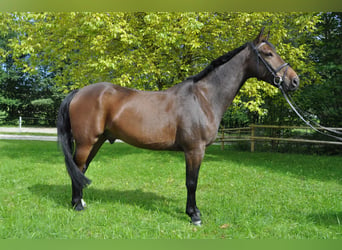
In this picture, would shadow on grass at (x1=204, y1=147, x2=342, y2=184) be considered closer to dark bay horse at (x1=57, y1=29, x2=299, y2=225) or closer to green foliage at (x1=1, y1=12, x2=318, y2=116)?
green foliage at (x1=1, y1=12, x2=318, y2=116)

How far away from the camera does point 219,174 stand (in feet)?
21.0

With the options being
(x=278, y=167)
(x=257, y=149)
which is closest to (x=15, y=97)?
(x=257, y=149)

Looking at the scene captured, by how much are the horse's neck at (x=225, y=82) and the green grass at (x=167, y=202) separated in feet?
4.98

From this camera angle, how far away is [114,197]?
14.6 ft

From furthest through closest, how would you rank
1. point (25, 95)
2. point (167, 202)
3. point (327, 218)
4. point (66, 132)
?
point (25, 95), point (167, 202), point (66, 132), point (327, 218)

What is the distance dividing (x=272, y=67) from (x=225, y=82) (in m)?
0.65

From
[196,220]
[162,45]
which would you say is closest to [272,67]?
[196,220]

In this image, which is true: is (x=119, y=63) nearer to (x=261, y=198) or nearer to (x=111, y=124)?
(x=111, y=124)

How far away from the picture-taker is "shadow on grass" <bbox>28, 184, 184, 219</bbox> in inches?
156

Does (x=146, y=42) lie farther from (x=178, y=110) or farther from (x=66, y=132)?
(x=178, y=110)

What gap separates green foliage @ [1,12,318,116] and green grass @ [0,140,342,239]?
266 centimetres

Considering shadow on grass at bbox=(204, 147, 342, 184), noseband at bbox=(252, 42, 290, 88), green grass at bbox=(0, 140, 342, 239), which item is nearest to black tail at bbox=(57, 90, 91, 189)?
green grass at bbox=(0, 140, 342, 239)

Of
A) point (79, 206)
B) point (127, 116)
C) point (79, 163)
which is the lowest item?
point (79, 206)

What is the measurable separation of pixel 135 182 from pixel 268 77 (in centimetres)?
352
